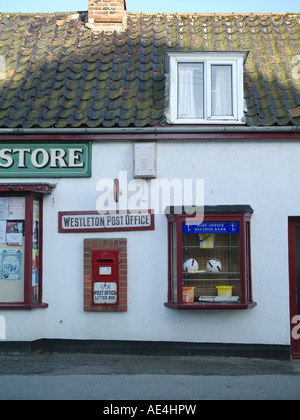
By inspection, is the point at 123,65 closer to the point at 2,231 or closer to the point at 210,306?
the point at 2,231

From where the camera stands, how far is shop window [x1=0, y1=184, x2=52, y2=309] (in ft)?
31.3

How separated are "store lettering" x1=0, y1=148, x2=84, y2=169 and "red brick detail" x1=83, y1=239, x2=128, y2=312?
4.35 ft

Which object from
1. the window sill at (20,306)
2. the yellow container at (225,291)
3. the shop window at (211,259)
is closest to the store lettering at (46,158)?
the shop window at (211,259)

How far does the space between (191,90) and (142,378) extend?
504 centimetres

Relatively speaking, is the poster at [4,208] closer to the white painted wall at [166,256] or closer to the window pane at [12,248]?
the window pane at [12,248]

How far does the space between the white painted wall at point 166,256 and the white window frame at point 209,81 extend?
1.49ft

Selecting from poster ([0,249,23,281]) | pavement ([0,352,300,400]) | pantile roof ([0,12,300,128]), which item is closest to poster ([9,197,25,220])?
poster ([0,249,23,281])

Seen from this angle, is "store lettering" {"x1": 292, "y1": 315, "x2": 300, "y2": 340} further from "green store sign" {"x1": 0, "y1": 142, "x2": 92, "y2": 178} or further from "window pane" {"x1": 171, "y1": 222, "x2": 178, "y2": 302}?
"green store sign" {"x1": 0, "y1": 142, "x2": 92, "y2": 178}

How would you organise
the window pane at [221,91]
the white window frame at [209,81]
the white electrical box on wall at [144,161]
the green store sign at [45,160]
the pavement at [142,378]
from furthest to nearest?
the window pane at [221,91] < the white window frame at [209,81] < the green store sign at [45,160] < the white electrical box on wall at [144,161] < the pavement at [142,378]

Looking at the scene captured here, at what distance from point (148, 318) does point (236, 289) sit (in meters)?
1.50

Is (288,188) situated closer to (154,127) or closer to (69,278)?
(154,127)

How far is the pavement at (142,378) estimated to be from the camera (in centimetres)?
714

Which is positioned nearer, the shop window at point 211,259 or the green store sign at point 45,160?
the shop window at point 211,259
